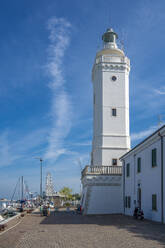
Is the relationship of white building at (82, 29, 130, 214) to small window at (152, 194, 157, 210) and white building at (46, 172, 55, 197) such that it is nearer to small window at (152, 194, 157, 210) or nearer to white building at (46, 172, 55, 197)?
small window at (152, 194, 157, 210)

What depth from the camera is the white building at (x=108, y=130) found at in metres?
31.7

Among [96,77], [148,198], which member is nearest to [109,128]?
[96,77]

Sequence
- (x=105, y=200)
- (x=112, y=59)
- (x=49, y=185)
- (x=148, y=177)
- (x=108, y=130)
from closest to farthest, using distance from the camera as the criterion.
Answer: (x=148, y=177), (x=105, y=200), (x=108, y=130), (x=112, y=59), (x=49, y=185)

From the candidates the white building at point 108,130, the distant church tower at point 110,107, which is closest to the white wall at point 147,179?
the white building at point 108,130

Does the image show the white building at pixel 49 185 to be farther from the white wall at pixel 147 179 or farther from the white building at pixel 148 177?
the white wall at pixel 147 179

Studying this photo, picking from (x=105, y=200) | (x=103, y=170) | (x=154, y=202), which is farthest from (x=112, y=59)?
(x=154, y=202)

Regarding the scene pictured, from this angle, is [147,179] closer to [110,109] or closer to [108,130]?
[108,130]

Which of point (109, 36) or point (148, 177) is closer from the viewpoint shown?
point (148, 177)

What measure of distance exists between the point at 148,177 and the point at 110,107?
14021mm

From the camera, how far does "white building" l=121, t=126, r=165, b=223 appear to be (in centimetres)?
1995

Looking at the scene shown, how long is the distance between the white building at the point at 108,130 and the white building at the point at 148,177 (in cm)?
266

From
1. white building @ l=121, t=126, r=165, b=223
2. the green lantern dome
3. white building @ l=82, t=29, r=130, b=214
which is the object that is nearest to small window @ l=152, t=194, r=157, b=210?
white building @ l=121, t=126, r=165, b=223

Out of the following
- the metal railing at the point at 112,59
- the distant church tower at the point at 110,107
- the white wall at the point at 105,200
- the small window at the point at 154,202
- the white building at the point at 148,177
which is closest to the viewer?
the white building at the point at 148,177

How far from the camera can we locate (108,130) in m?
35.0
